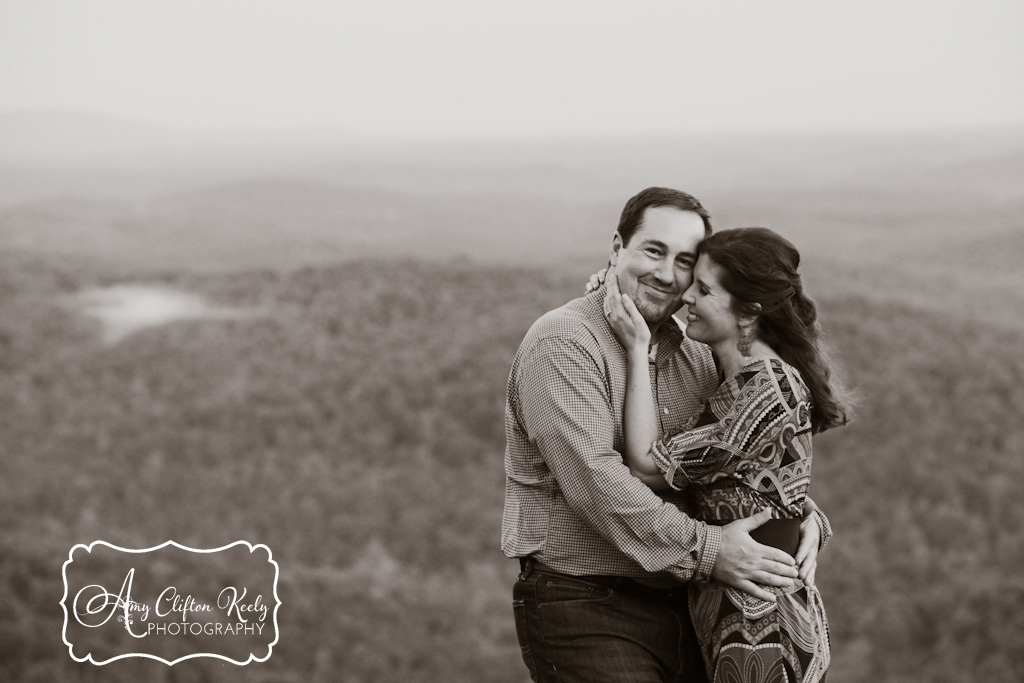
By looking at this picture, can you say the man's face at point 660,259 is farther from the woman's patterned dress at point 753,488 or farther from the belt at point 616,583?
the belt at point 616,583

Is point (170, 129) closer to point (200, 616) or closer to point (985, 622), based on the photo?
point (200, 616)

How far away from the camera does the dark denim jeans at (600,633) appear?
3127 millimetres

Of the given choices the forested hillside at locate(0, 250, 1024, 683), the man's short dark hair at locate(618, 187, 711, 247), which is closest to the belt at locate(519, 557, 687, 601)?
the man's short dark hair at locate(618, 187, 711, 247)

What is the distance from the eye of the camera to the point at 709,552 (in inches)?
118

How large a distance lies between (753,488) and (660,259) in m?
0.84

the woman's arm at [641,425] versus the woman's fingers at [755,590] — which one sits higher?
the woman's arm at [641,425]

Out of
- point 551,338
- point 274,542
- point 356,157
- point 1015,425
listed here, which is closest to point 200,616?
point 274,542

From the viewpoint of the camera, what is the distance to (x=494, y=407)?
12.9 m

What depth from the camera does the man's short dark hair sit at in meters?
3.29

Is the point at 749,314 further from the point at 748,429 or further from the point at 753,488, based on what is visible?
the point at 753,488

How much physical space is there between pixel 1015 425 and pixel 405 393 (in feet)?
26.3

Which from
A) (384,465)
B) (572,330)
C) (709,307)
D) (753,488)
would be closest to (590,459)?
(572,330)

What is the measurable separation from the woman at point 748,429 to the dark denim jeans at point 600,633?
13 cm

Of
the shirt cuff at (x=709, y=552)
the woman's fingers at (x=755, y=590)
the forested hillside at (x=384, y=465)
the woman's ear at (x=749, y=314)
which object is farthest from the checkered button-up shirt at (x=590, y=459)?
the forested hillside at (x=384, y=465)
